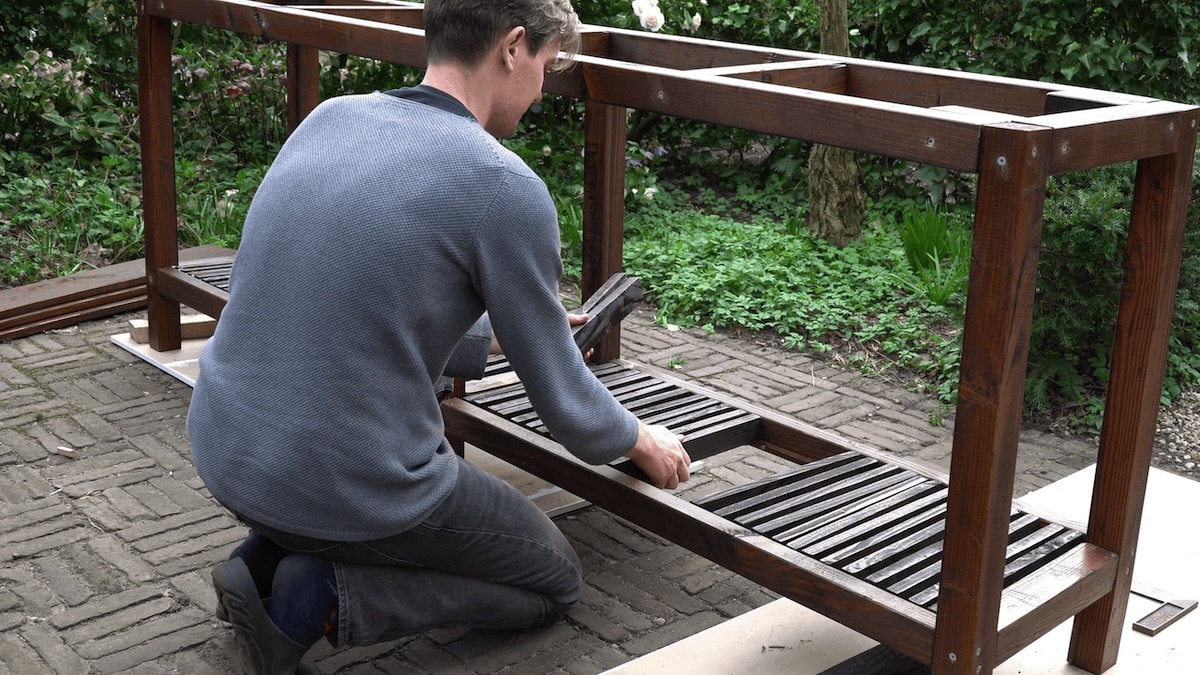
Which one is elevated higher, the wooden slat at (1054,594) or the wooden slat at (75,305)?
the wooden slat at (1054,594)

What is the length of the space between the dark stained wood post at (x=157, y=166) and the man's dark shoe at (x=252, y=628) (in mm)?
2377

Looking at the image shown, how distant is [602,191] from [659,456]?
893 mm

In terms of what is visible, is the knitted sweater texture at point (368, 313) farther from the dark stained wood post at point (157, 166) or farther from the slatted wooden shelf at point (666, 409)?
the dark stained wood post at point (157, 166)

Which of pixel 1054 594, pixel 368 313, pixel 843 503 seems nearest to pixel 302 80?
pixel 368 313

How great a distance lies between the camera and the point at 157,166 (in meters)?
4.71

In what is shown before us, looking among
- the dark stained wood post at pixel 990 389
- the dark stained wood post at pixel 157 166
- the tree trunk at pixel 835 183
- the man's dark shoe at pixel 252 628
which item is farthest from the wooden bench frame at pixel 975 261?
the tree trunk at pixel 835 183

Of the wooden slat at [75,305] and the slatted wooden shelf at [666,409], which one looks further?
the wooden slat at [75,305]

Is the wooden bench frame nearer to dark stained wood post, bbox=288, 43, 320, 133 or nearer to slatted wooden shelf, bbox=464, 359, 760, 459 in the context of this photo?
slatted wooden shelf, bbox=464, 359, 760, 459

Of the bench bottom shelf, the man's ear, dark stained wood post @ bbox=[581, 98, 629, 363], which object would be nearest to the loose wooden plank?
the bench bottom shelf

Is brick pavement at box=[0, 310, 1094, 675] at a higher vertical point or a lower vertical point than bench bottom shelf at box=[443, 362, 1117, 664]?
lower

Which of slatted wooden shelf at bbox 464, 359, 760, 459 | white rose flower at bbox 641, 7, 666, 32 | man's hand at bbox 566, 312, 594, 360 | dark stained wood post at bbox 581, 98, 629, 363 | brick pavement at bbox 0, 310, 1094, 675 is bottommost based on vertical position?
brick pavement at bbox 0, 310, 1094, 675

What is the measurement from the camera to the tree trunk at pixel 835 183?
620 cm

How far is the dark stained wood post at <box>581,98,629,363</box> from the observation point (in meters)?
3.30

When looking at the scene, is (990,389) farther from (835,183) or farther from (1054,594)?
(835,183)
